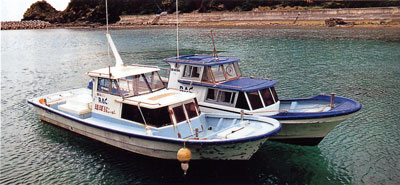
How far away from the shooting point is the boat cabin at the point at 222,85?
18344mm

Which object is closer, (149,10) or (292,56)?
(292,56)

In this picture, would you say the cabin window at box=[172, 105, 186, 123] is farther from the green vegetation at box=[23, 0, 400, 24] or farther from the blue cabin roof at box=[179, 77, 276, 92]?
the green vegetation at box=[23, 0, 400, 24]

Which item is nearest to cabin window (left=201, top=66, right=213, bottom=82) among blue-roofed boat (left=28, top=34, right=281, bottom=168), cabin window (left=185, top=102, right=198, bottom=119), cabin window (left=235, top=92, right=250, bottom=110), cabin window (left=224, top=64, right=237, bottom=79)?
cabin window (left=224, top=64, right=237, bottom=79)

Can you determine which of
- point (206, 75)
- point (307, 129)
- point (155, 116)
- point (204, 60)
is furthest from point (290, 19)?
point (155, 116)

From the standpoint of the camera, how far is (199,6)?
5679 inches

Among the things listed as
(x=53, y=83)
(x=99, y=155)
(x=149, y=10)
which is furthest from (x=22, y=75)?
(x=149, y=10)

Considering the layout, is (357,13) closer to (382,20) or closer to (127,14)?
(382,20)

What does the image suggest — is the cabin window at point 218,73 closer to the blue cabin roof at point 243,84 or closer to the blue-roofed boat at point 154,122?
the blue cabin roof at point 243,84

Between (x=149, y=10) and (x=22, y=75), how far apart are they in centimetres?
12476

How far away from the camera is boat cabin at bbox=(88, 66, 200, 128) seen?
16.1 meters

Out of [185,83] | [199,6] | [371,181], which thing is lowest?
[371,181]

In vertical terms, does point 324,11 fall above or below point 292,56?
above

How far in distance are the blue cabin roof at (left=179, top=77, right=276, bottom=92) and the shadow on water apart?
316 centimetres

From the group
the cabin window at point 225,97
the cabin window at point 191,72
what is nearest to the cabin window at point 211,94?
the cabin window at point 225,97
